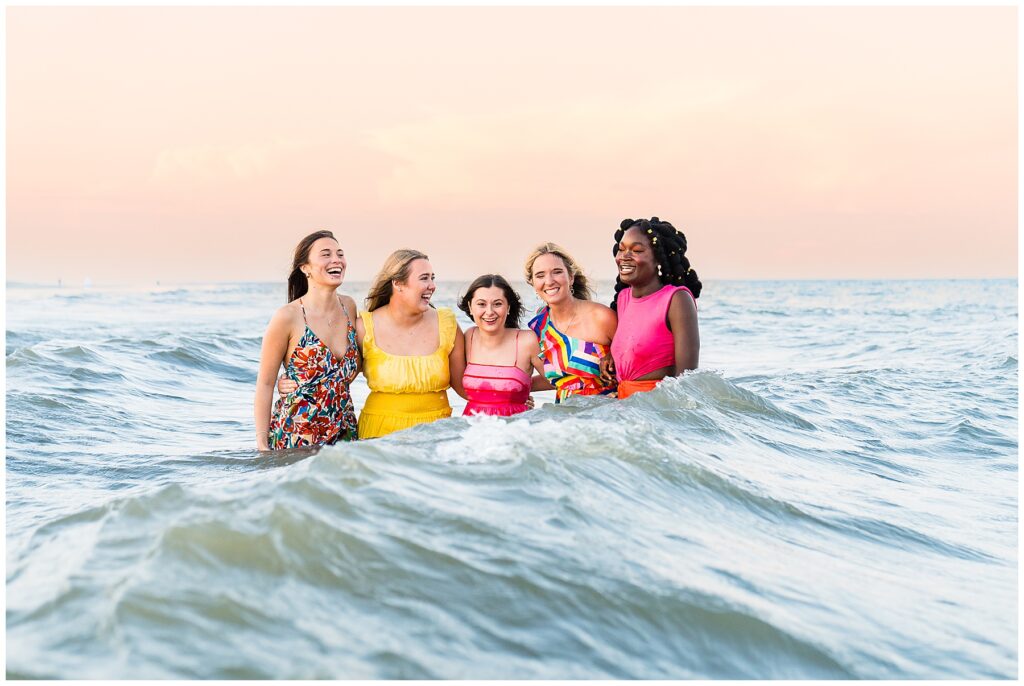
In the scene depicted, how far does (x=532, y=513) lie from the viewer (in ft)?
12.2

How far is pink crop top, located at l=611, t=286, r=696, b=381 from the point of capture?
18.8ft

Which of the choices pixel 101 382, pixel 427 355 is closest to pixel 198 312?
pixel 101 382

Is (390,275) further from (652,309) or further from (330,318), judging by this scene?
(652,309)

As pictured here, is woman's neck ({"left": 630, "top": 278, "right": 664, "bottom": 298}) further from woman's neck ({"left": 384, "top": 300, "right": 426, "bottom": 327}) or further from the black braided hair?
woman's neck ({"left": 384, "top": 300, "right": 426, "bottom": 327})

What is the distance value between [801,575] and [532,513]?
1106 millimetres

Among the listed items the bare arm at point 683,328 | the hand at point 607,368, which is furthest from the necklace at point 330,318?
the bare arm at point 683,328

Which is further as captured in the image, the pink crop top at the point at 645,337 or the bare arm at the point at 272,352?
the pink crop top at the point at 645,337

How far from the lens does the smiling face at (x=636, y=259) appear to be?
580 centimetres

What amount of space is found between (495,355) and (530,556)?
8.50ft

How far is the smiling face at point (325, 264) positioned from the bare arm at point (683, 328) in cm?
205

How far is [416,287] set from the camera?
5.60 metres

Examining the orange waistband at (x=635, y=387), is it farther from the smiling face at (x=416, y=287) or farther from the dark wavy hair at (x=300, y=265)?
the dark wavy hair at (x=300, y=265)

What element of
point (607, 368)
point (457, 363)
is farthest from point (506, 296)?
point (607, 368)

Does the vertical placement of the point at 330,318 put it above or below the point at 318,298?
below
